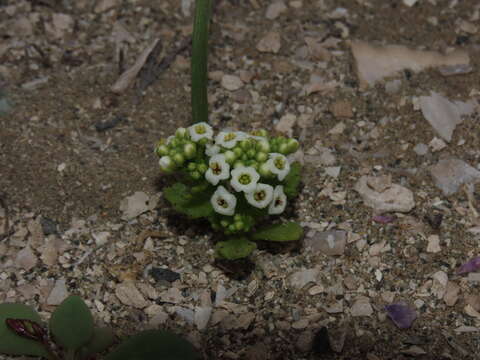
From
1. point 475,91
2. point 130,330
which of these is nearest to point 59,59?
point 130,330

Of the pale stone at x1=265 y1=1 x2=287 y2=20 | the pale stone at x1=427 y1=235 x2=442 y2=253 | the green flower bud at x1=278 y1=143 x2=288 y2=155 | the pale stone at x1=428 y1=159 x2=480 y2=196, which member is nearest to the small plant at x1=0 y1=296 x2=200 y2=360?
the green flower bud at x1=278 y1=143 x2=288 y2=155

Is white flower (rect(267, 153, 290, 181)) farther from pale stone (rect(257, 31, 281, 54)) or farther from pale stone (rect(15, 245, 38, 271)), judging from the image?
pale stone (rect(257, 31, 281, 54))

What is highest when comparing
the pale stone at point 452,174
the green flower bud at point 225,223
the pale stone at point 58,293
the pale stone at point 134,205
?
the green flower bud at point 225,223

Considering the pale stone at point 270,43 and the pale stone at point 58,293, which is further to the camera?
the pale stone at point 270,43

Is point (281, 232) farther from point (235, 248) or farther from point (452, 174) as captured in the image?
point (452, 174)

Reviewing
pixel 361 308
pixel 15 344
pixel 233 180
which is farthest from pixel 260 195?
pixel 15 344

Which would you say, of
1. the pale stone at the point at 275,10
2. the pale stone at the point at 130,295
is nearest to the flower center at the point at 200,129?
the pale stone at the point at 130,295

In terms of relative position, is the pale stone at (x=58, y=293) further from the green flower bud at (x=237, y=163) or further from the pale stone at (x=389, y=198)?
the pale stone at (x=389, y=198)

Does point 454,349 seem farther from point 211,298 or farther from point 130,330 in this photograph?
point 130,330
